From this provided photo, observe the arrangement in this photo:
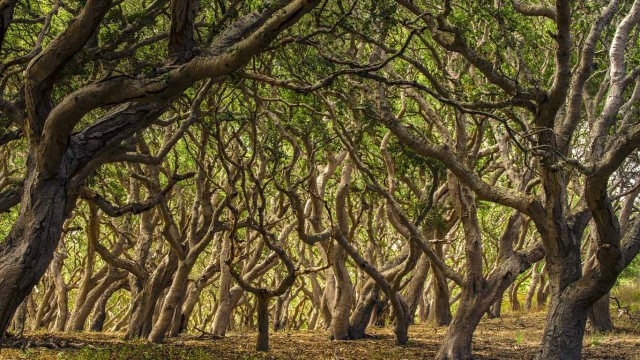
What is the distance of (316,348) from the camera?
51.1ft

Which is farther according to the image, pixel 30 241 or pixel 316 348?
pixel 316 348

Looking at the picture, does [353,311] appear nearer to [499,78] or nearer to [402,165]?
[402,165]

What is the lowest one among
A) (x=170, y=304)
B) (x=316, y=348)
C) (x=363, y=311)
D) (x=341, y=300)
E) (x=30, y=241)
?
(x=316, y=348)

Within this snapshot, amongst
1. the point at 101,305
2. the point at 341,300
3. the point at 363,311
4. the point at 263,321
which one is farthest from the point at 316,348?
the point at 101,305

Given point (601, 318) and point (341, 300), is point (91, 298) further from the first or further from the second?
point (601, 318)

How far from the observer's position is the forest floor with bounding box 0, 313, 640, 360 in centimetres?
1284

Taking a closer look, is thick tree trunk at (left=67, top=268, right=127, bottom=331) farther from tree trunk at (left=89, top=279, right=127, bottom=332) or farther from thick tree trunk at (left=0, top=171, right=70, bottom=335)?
thick tree trunk at (left=0, top=171, right=70, bottom=335)

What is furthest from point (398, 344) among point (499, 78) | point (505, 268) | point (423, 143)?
point (499, 78)

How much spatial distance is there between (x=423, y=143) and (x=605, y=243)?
311 centimetres

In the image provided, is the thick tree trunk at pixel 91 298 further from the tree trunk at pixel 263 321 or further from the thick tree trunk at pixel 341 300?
the tree trunk at pixel 263 321

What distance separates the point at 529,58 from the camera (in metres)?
15.4

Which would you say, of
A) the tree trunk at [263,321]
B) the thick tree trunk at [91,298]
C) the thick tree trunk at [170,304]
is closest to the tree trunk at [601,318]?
the tree trunk at [263,321]

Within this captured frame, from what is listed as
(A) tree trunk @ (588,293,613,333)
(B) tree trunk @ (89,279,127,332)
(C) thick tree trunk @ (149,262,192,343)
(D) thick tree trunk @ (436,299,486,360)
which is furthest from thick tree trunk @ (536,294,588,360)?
(B) tree trunk @ (89,279,127,332)

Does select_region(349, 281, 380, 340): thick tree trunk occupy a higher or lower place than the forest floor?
higher
